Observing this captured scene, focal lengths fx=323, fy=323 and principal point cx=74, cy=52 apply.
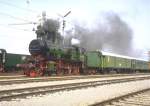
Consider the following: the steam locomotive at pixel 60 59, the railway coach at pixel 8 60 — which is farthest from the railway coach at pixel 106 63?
the railway coach at pixel 8 60

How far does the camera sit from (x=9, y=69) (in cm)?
4081

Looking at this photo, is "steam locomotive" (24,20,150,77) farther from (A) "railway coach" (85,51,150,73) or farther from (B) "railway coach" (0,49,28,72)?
(B) "railway coach" (0,49,28,72)

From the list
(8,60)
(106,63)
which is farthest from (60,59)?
(106,63)

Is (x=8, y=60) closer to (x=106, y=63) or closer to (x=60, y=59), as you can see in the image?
(x=60, y=59)

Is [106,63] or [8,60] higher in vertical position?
[8,60]

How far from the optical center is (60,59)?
31.8m

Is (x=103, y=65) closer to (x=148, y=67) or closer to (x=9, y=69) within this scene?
(x=9, y=69)

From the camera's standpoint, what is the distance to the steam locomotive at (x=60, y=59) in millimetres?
29781

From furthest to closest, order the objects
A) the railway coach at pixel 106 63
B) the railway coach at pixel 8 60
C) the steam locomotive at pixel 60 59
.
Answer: the railway coach at pixel 106 63 < the railway coach at pixel 8 60 < the steam locomotive at pixel 60 59

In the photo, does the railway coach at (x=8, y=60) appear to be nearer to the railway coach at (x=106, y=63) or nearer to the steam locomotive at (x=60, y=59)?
the steam locomotive at (x=60, y=59)

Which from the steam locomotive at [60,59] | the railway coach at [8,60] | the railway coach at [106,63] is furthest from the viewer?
the railway coach at [106,63]

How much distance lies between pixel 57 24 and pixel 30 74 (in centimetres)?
1799

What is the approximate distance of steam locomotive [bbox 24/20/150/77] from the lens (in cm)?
2978

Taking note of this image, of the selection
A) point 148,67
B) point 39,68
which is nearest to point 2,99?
point 39,68
